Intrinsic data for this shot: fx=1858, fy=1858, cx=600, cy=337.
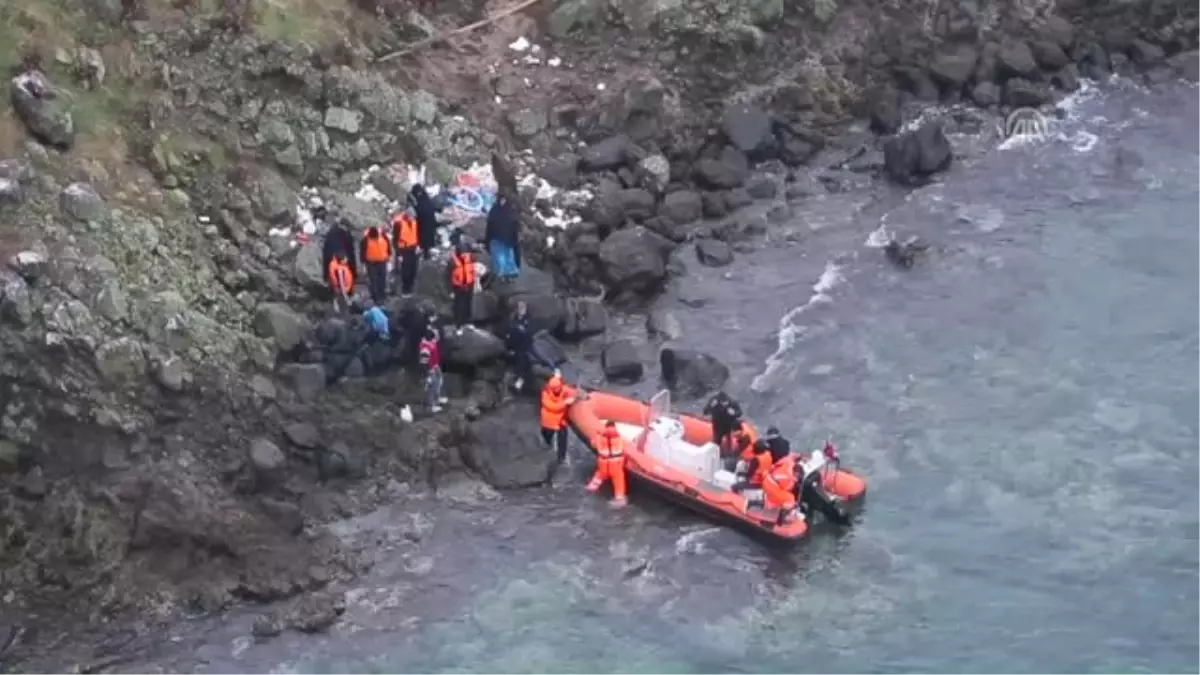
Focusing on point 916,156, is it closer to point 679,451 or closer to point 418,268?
point 418,268

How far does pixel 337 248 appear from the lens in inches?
1284

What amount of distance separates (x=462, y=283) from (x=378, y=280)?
1.56 meters

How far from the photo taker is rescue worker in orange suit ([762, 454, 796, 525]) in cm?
2909

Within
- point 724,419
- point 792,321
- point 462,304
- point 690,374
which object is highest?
point 462,304

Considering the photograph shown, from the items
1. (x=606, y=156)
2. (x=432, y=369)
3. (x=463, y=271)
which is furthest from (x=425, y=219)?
(x=606, y=156)

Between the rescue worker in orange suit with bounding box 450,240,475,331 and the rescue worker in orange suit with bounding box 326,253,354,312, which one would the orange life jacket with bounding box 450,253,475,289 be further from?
the rescue worker in orange suit with bounding box 326,253,354,312

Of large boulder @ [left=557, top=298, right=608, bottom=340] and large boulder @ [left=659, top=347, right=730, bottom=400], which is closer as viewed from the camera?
large boulder @ [left=659, top=347, right=730, bottom=400]

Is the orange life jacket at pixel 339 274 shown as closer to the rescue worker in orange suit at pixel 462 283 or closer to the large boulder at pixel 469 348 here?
the rescue worker in orange suit at pixel 462 283

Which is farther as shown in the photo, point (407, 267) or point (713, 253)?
point (713, 253)

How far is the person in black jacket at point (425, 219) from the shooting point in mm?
34312

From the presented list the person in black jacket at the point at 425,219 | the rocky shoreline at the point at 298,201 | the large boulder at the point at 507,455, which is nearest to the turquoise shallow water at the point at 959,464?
the large boulder at the point at 507,455

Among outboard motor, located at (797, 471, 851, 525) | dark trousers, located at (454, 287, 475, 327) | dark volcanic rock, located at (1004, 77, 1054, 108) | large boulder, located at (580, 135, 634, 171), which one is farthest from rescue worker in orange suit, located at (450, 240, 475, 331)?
dark volcanic rock, located at (1004, 77, 1054, 108)

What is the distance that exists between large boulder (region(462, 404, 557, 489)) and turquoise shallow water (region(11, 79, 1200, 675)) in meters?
0.45

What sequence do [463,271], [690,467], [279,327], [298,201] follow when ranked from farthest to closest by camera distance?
1. [298,201]
2. [463,271]
3. [279,327]
4. [690,467]
